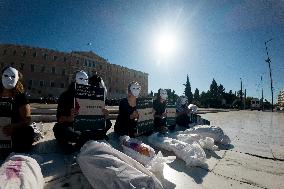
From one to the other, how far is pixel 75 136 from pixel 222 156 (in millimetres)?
2815

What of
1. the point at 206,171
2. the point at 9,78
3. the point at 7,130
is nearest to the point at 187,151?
the point at 206,171

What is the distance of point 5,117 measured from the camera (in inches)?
134

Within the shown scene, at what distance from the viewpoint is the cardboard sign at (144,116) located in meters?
5.52

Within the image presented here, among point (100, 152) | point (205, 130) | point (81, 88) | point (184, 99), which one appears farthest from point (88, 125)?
point (184, 99)

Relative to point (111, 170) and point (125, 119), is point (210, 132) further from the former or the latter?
point (111, 170)

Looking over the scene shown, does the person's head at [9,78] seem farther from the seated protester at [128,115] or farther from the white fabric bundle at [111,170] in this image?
the seated protester at [128,115]

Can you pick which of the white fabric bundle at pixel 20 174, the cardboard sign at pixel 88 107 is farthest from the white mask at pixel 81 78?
the white fabric bundle at pixel 20 174

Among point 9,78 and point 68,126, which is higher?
point 9,78

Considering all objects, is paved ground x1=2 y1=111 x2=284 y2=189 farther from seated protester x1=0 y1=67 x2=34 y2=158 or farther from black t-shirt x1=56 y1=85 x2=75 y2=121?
black t-shirt x1=56 y1=85 x2=75 y2=121

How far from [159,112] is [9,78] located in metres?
4.11

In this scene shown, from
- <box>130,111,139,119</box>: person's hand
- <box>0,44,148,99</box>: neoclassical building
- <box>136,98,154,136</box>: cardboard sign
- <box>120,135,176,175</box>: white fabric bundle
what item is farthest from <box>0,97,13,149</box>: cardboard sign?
<box>0,44,148,99</box>: neoclassical building

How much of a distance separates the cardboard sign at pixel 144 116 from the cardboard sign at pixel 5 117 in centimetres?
267

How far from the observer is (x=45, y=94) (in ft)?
182

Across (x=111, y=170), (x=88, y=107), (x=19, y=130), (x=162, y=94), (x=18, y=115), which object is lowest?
(x=111, y=170)
